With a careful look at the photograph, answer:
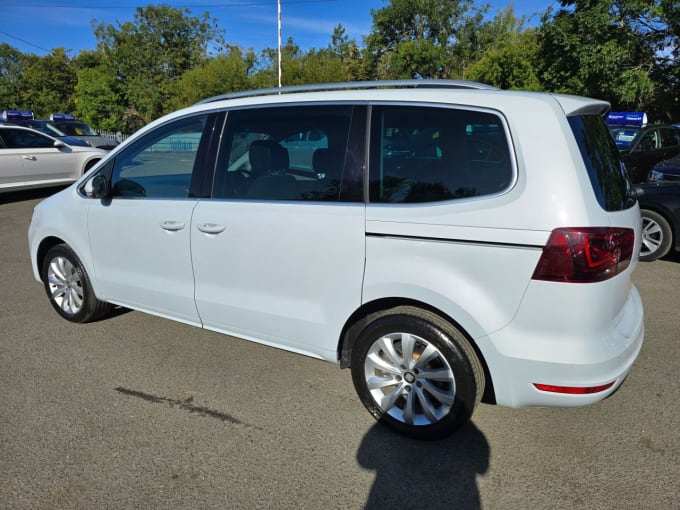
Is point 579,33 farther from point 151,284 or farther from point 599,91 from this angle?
point 151,284

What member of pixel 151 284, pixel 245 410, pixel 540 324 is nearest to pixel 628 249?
pixel 540 324

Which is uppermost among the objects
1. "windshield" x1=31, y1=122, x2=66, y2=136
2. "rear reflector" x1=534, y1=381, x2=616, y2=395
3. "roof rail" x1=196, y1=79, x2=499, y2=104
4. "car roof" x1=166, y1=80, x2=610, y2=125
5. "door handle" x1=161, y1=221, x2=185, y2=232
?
"roof rail" x1=196, y1=79, x2=499, y2=104

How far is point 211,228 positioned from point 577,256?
203cm

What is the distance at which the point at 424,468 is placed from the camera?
2.55m

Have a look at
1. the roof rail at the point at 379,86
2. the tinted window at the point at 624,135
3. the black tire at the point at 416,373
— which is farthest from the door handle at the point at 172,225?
the tinted window at the point at 624,135

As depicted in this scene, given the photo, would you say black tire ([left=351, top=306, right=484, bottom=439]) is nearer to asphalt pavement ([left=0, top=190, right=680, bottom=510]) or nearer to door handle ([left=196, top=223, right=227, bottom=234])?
asphalt pavement ([left=0, top=190, right=680, bottom=510])

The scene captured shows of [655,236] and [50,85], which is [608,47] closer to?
[655,236]

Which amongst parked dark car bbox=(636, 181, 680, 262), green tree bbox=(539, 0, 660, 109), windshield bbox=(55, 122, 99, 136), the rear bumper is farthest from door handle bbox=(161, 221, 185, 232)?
green tree bbox=(539, 0, 660, 109)

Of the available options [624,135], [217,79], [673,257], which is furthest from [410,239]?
[217,79]

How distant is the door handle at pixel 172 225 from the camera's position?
129 inches

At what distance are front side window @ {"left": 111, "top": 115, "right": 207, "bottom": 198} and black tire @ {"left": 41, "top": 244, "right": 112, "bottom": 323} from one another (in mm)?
831

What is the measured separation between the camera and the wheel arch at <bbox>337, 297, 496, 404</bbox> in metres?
2.52

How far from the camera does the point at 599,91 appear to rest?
20516 mm

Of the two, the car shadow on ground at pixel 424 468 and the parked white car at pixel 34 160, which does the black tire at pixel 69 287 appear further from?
the parked white car at pixel 34 160
